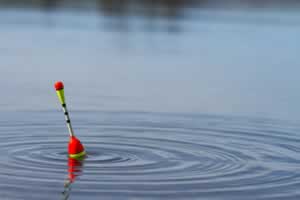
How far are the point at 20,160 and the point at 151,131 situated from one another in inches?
115

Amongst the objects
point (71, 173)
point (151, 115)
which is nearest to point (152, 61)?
point (151, 115)

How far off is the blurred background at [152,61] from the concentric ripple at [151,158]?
1411mm

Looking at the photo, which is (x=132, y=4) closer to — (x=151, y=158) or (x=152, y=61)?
(x=152, y=61)

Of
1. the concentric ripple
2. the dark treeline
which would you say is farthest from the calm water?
the dark treeline

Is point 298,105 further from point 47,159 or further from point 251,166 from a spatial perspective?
point 47,159

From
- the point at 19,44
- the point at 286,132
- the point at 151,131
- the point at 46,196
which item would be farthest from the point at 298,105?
the point at 19,44

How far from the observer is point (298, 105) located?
16.2 metres

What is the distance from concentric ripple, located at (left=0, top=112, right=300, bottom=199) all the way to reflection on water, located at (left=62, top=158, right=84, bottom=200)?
0.04 feet

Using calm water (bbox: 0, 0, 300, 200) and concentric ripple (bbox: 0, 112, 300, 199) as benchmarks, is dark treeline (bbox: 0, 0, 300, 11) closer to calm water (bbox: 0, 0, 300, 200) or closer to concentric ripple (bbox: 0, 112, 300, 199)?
calm water (bbox: 0, 0, 300, 200)

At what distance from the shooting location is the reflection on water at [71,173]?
358 inches

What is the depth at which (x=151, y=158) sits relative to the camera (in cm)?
1102

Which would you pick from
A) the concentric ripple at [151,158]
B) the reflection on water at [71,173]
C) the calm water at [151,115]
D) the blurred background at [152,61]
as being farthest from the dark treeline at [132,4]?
the reflection on water at [71,173]

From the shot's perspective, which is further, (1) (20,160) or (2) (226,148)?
(2) (226,148)

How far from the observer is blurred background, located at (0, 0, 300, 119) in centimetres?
1602
